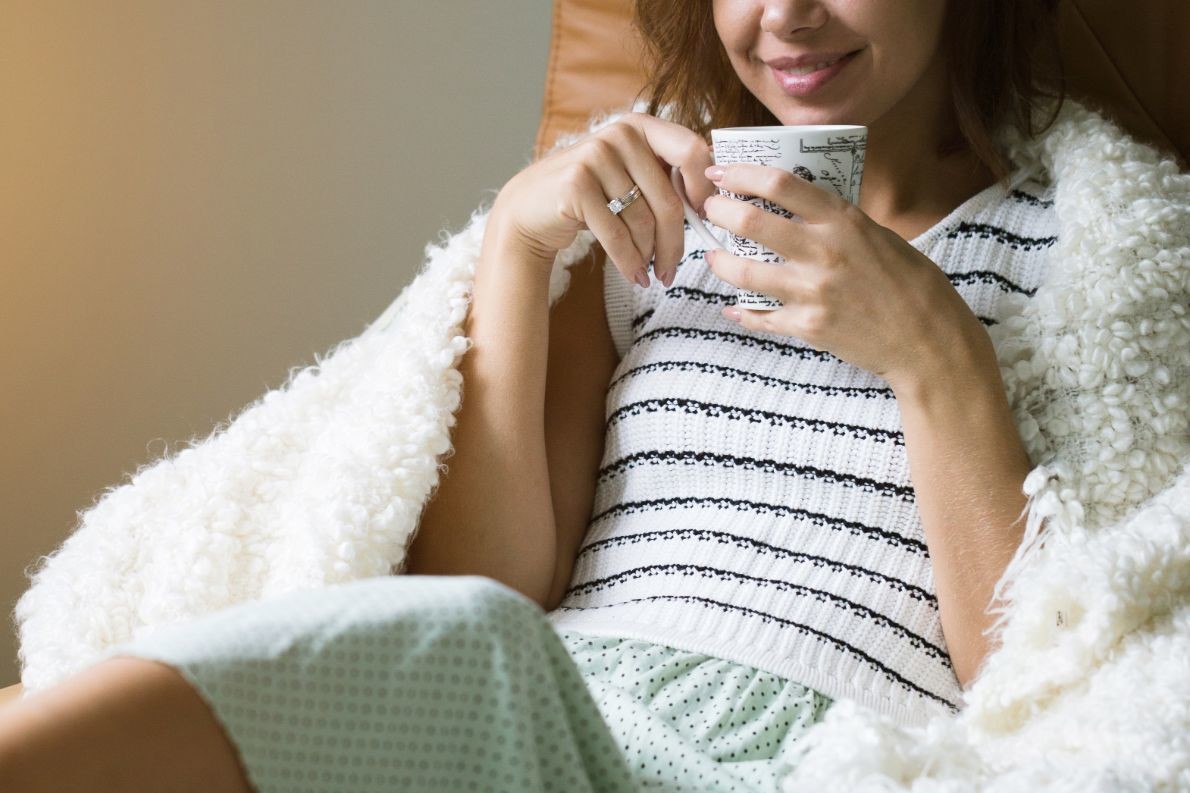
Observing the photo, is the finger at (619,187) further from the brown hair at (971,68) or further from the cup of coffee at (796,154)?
the brown hair at (971,68)

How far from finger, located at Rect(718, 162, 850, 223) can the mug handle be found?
6cm

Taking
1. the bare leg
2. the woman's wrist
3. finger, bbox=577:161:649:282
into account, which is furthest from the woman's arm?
the bare leg

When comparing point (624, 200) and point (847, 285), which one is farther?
point (624, 200)

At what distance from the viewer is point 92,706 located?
0.57 m

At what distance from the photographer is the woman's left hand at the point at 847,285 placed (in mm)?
838

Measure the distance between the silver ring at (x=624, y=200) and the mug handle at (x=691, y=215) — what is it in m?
0.03

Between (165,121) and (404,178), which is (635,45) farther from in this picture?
(165,121)

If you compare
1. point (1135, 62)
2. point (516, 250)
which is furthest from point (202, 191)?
point (1135, 62)

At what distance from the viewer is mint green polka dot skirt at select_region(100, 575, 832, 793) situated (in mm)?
603

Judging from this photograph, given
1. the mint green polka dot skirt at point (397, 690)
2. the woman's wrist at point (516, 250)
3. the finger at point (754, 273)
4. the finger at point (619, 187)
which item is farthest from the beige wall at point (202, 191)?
the mint green polka dot skirt at point (397, 690)

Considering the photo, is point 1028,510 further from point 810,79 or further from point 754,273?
point 810,79

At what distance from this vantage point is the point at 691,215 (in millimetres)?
913

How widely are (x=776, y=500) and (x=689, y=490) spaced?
0.08 meters

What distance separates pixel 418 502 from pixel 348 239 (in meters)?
0.81
